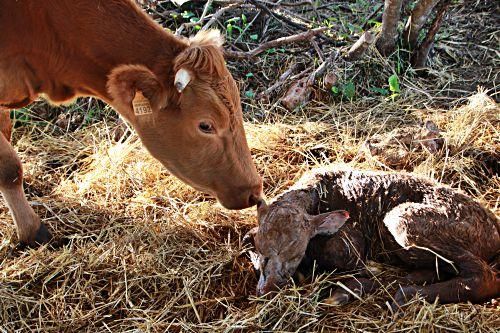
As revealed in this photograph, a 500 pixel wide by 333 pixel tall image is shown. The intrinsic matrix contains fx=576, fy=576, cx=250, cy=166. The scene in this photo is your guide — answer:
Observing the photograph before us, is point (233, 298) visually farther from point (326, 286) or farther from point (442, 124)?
point (442, 124)

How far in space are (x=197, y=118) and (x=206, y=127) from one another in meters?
0.09

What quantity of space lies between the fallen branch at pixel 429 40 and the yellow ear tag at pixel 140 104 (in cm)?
342

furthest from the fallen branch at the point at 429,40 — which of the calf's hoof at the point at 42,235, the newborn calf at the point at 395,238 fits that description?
the calf's hoof at the point at 42,235

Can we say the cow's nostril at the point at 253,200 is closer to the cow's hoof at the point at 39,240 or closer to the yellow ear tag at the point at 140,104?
the yellow ear tag at the point at 140,104

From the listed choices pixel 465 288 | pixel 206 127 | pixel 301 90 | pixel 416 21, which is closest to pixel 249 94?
pixel 301 90

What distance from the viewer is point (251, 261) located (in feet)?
12.2

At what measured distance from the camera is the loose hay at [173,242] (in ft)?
10.6

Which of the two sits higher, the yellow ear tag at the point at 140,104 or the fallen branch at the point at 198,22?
the fallen branch at the point at 198,22

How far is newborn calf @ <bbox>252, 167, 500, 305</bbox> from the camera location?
3299mm

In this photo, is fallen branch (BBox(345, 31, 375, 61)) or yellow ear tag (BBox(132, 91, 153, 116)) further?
fallen branch (BBox(345, 31, 375, 61))

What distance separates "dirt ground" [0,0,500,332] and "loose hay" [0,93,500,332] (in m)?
0.01

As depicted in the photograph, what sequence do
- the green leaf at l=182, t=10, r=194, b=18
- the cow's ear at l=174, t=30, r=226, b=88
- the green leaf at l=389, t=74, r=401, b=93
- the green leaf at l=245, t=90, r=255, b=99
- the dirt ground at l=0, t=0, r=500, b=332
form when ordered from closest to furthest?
the cow's ear at l=174, t=30, r=226, b=88 → the dirt ground at l=0, t=0, r=500, b=332 → the green leaf at l=389, t=74, r=401, b=93 → the green leaf at l=245, t=90, r=255, b=99 → the green leaf at l=182, t=10, r=194, b=18

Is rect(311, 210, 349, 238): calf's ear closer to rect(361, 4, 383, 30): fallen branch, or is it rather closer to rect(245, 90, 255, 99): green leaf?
rect(245, 90, 255, 99): green leaf

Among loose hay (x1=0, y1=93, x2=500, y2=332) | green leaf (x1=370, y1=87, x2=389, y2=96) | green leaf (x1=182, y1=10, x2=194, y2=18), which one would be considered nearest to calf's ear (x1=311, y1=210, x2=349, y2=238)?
loose hay (x1=0, y1=93, x2=500, y2=332)
